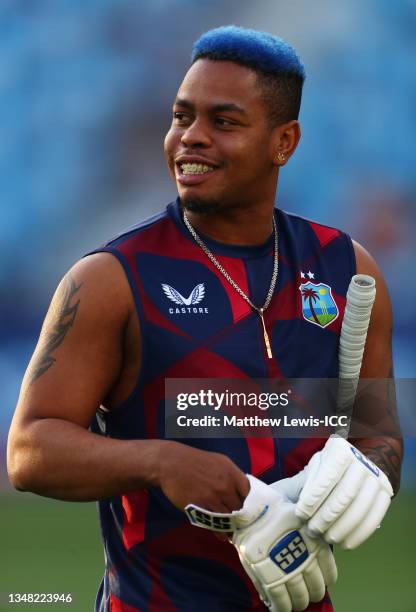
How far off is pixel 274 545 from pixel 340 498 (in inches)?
7.2

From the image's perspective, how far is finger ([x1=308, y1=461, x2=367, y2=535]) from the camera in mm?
2738

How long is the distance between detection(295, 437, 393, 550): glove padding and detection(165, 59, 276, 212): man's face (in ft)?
2.38

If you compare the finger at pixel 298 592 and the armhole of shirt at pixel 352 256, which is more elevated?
the armhole of shirt at pixel 352 256

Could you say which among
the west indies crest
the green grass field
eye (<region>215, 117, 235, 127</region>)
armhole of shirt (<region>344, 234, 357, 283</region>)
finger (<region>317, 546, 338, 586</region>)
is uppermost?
eye (<region>215, 117, 235, 127</region>)

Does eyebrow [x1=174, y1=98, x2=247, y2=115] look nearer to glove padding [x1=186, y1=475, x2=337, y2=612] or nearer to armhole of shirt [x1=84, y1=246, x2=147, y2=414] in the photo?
armhole of shirt [x1=84, y1=246, x2=147, y2=414]

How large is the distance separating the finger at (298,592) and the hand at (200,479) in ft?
0.78

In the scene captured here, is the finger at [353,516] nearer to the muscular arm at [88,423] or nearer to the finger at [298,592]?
the finger at [298,592]

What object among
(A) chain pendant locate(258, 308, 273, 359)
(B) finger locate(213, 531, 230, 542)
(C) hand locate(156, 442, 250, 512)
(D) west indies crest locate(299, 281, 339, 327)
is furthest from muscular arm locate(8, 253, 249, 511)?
(D) west indies crest locate(299, 281, 339, 327)

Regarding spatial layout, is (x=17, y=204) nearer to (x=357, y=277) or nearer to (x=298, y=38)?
(x=298, y=38)

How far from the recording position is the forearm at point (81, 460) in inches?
108

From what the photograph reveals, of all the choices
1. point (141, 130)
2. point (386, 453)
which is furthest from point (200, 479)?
point (141, 130)

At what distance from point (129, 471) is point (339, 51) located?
5916 millimetres

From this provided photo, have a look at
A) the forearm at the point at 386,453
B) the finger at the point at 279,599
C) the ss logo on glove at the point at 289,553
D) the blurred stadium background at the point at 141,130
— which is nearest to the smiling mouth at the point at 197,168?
the forearm at the point at 386,453

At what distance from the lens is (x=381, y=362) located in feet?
11.0
